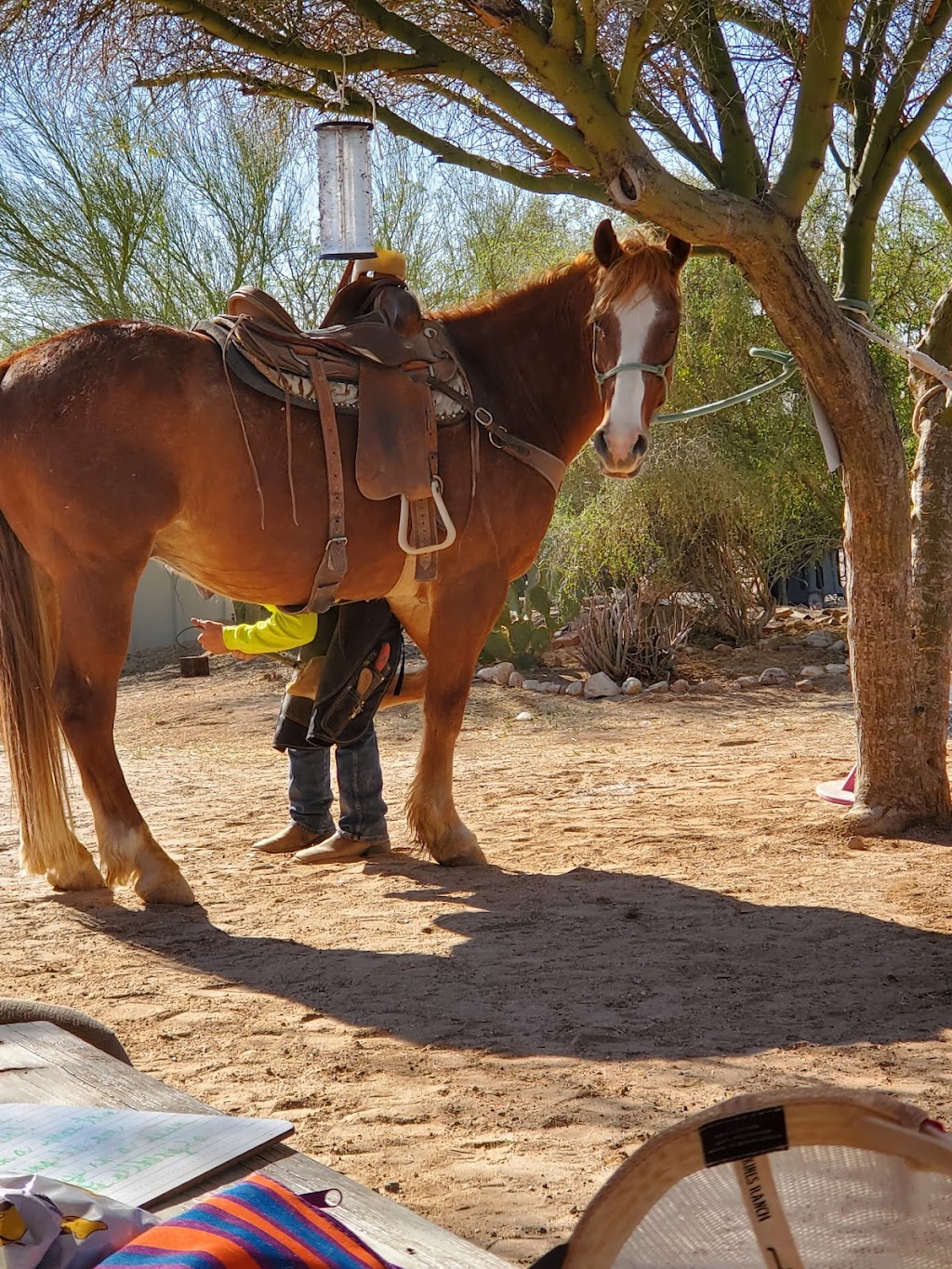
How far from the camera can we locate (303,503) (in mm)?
4242

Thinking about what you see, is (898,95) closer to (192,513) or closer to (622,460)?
(622,460)

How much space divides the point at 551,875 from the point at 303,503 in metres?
1.62

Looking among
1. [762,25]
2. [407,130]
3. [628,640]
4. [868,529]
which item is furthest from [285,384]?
[628,640]

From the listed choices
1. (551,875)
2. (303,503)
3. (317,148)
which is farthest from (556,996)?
(317,148)

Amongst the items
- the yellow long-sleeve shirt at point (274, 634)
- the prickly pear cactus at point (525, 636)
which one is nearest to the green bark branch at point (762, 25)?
the yellow long-sleeve shirt at point (274, 634)

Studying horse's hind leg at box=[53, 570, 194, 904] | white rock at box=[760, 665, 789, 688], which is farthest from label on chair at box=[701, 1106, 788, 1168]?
white rock at box=[760, 665, 789, 688]

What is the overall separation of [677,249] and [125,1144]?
3.76m

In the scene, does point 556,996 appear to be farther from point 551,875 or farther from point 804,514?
point 804,514

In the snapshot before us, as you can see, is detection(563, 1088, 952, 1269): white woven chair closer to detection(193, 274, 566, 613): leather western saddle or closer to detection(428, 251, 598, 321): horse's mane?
detection(193, 274, 566, 613): leather western saddle

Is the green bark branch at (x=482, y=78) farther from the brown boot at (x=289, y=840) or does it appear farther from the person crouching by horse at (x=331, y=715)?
the brown boot at (x=289, y=840)

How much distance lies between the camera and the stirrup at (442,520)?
4383 millimetres

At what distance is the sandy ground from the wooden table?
0.72 meters

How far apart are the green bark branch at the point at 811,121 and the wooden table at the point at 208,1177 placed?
379cm

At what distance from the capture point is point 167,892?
413 centimetres
